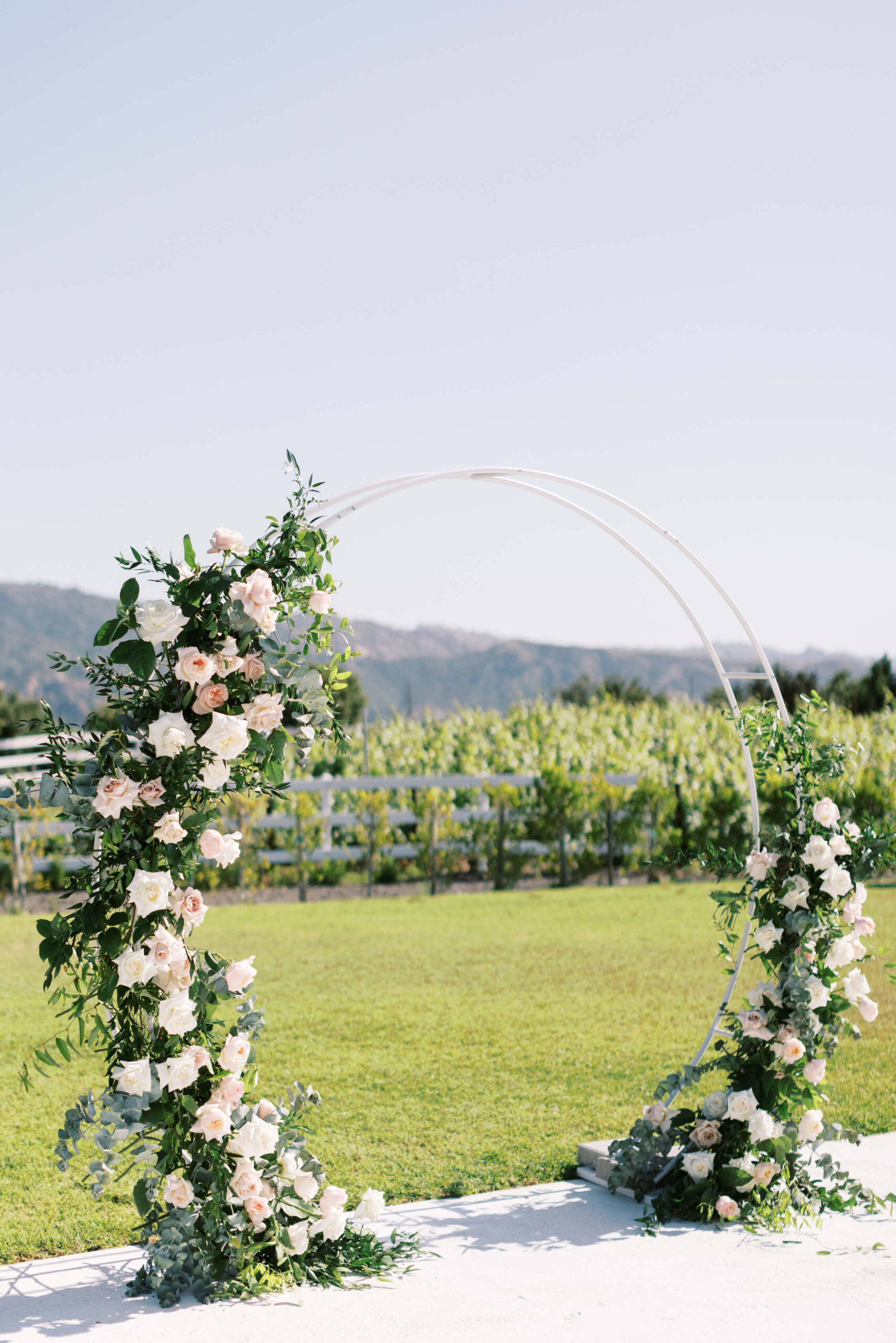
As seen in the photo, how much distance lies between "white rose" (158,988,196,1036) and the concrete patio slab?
638 mm

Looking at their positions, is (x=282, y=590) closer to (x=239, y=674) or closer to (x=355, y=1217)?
(x=239, y=674)

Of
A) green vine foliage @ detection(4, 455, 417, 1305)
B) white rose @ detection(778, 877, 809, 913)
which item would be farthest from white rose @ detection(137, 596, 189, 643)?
white rose @ detection(778, 877, 809, 913)

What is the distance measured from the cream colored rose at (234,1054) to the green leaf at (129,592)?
3.50ft

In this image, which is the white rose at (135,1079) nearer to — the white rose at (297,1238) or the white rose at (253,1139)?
the white rose at (253,1139)

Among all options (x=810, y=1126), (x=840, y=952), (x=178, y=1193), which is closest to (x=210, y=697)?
(x=178, y=1193)

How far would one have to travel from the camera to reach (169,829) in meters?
2.54

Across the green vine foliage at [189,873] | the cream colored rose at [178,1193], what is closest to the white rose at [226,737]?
the green vine foliage at [189,873]

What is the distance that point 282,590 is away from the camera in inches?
109

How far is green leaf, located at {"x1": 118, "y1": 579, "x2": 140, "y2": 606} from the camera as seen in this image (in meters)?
2.50

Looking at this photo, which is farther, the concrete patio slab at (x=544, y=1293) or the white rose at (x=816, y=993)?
the white rose at (x=816, y=993)

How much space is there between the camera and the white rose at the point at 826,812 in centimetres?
320

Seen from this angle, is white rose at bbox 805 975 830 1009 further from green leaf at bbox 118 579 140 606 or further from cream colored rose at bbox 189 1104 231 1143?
green leaf at bbox 118 579 140 606

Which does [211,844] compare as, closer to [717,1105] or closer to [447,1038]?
[717,1105]

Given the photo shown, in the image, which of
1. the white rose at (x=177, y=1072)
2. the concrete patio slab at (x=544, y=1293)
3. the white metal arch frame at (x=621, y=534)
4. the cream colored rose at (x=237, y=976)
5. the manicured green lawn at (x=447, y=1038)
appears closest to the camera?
the concrete patio slab at (x=544, y=1293)
